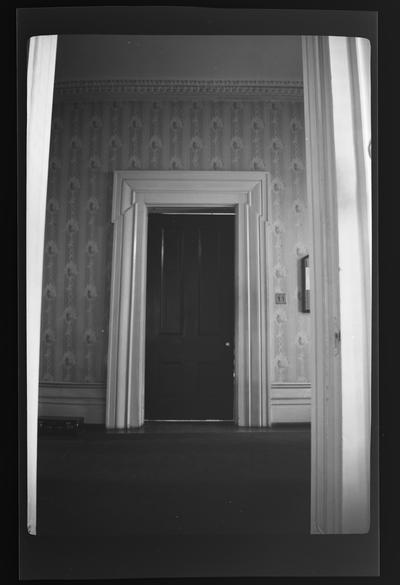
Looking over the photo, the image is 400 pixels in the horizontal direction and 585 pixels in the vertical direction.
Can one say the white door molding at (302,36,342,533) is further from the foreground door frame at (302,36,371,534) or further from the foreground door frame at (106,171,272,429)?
the foreground door frame at (106,171,272,429)

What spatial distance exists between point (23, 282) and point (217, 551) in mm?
1105

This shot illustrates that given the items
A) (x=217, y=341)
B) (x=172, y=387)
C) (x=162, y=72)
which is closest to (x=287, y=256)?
(x=217, y=341)

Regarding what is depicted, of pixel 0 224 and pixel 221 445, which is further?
pixel 221 445

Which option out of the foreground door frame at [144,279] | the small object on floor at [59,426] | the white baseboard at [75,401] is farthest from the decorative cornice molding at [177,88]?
the small object on floor at [59,426]

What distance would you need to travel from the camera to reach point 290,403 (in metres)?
4.37

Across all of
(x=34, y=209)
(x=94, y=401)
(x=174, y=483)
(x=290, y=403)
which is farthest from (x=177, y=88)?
Answer: (x=174, y=483)

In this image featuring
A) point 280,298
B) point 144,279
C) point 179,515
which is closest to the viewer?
point 179,515

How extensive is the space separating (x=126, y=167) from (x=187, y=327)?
1782 millimetres

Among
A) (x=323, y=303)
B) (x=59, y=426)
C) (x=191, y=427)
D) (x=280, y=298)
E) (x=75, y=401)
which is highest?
(x=280, y=298)

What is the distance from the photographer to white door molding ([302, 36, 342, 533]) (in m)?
1.51

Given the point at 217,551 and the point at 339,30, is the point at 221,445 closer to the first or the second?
the point at 217,551

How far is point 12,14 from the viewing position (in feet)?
4.55

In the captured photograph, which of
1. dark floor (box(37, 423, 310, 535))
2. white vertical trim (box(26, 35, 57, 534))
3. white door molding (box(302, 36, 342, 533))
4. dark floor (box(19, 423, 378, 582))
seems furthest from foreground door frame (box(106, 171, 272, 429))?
white vertical trim (box(26, 35, 57, 534))

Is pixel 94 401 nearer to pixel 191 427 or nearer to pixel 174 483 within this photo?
pixel 191 427
